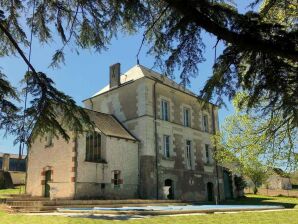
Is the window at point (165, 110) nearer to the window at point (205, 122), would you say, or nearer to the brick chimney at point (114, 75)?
the brick chimney at point (114, 75)

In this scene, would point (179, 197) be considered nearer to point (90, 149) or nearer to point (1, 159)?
point (90, 149)

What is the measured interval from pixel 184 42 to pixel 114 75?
67.3 feet

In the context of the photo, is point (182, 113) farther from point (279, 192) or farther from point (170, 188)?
point (279, 192)

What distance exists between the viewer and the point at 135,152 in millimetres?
A: 22344

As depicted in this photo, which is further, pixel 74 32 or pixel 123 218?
pixel 123 218

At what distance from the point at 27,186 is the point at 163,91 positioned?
10.6 meters

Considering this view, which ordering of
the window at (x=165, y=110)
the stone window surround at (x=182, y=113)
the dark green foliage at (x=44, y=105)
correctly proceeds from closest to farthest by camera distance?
1. the dark green foliage at (x=44, y=105)
2. the window at (x=165, y=110)
3. the stone window surround at (x=182, y=113)

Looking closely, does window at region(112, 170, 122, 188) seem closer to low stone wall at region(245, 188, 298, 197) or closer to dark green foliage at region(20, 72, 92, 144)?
dark green foliage at region(20, 72, 92, 144)

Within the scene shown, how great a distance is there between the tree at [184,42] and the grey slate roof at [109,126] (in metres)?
13.4

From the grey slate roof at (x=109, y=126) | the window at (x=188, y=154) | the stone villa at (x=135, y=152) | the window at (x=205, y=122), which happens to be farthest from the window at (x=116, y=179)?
the window at (x=205, y=122)

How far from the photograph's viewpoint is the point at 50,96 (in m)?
7.17

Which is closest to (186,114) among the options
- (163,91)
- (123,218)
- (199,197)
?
(163,91)

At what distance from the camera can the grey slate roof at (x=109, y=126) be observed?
69.6 ft

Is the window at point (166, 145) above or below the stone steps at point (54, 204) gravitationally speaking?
above
